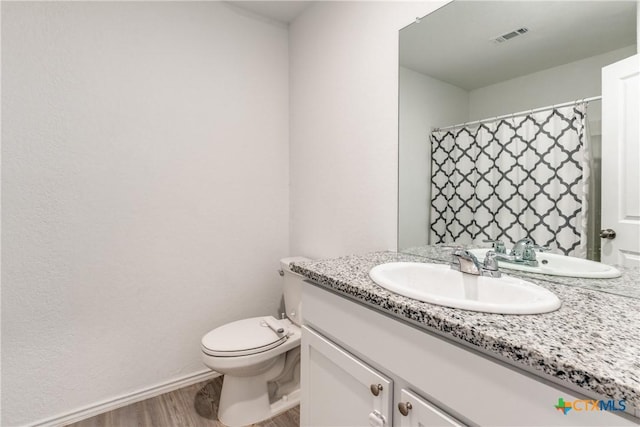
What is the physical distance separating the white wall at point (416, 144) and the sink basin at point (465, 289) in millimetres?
287

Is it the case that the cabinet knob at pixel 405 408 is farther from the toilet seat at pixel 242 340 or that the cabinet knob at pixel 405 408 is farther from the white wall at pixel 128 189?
the white wall at pixel 128 189

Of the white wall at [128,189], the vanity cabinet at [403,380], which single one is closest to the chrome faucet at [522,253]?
the vanity cabinet at [403,380]

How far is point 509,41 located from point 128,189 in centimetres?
187

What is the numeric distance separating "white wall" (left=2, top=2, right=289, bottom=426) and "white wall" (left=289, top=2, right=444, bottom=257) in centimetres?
21

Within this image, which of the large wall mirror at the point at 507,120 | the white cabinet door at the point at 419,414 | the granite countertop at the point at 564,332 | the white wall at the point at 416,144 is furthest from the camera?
the white wall at the point at 416,144

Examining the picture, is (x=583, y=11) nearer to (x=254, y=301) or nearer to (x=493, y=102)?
(x=493, y=102)

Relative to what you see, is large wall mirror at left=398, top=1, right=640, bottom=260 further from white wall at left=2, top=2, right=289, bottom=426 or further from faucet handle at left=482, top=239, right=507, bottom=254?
white wall at left=2, top=2, right=289, bottom=426

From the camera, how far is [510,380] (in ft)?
1.94

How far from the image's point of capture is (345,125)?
5.82 ft

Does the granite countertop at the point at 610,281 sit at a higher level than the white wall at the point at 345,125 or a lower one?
lower

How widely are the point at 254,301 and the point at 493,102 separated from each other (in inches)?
69.6

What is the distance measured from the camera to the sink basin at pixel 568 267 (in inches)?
37.0

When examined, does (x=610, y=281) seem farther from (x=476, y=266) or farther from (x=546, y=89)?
(x=546, y=89)

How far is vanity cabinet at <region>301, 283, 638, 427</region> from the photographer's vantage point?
0.57m
